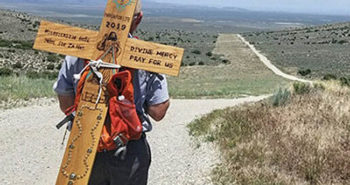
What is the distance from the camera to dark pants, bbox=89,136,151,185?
3.05 meters

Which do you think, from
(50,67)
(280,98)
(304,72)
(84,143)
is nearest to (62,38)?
(84,143)

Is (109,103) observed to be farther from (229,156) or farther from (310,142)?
(310,142)

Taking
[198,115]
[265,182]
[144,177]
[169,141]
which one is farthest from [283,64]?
[144,177]

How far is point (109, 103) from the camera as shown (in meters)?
2.88

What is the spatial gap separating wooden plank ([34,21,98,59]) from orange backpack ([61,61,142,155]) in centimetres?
22

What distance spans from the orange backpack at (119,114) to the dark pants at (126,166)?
0.43 ft

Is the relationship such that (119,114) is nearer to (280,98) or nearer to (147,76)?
(147,76)

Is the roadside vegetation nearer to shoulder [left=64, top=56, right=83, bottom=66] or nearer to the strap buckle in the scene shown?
shoulder [left=64, top=56, right=83, bottom=66]

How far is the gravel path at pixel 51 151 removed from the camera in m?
6.89

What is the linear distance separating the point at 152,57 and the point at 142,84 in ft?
0.73

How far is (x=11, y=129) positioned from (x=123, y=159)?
23.8 ft

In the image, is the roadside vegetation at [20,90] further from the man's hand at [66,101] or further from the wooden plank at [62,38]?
the wooden plank at [62,38]

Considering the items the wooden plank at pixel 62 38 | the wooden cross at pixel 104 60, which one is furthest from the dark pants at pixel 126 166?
the wooden plank at pixel 62 38

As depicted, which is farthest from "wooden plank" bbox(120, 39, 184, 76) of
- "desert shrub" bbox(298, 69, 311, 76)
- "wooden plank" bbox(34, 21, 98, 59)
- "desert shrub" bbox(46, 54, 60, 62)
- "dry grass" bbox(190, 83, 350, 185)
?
"desert shrub" bbox(46, 54, 60, 62)
